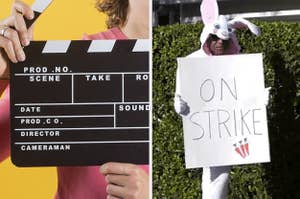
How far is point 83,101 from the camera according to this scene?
12.0ft

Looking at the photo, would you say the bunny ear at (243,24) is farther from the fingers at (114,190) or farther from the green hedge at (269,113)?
the fingers at (114,190)

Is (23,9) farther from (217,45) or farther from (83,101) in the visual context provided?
(217,45)

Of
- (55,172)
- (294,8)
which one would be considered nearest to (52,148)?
(55,172)

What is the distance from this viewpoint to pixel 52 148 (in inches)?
144

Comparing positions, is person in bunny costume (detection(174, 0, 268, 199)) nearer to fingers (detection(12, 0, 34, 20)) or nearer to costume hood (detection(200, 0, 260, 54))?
costume hood (detection(200, 0, 260, 54))

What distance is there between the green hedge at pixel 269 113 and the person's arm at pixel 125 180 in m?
2.66

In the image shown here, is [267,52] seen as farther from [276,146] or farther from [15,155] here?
[15,155]

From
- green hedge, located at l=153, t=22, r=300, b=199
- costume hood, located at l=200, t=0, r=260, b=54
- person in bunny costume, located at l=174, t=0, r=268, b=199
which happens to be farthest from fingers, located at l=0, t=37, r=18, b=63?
green hedge, located at l=153, t=22, r=300, b=199

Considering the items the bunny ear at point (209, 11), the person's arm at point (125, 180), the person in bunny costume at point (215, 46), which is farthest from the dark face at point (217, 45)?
the person's arm at point (125, 180)

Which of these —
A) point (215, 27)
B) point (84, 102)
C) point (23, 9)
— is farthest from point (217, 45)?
point (23, 9)

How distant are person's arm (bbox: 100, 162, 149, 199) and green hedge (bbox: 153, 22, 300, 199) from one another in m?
2.66

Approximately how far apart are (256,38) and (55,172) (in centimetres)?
302

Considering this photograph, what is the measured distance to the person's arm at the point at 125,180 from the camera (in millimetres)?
3672

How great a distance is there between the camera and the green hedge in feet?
20.2
